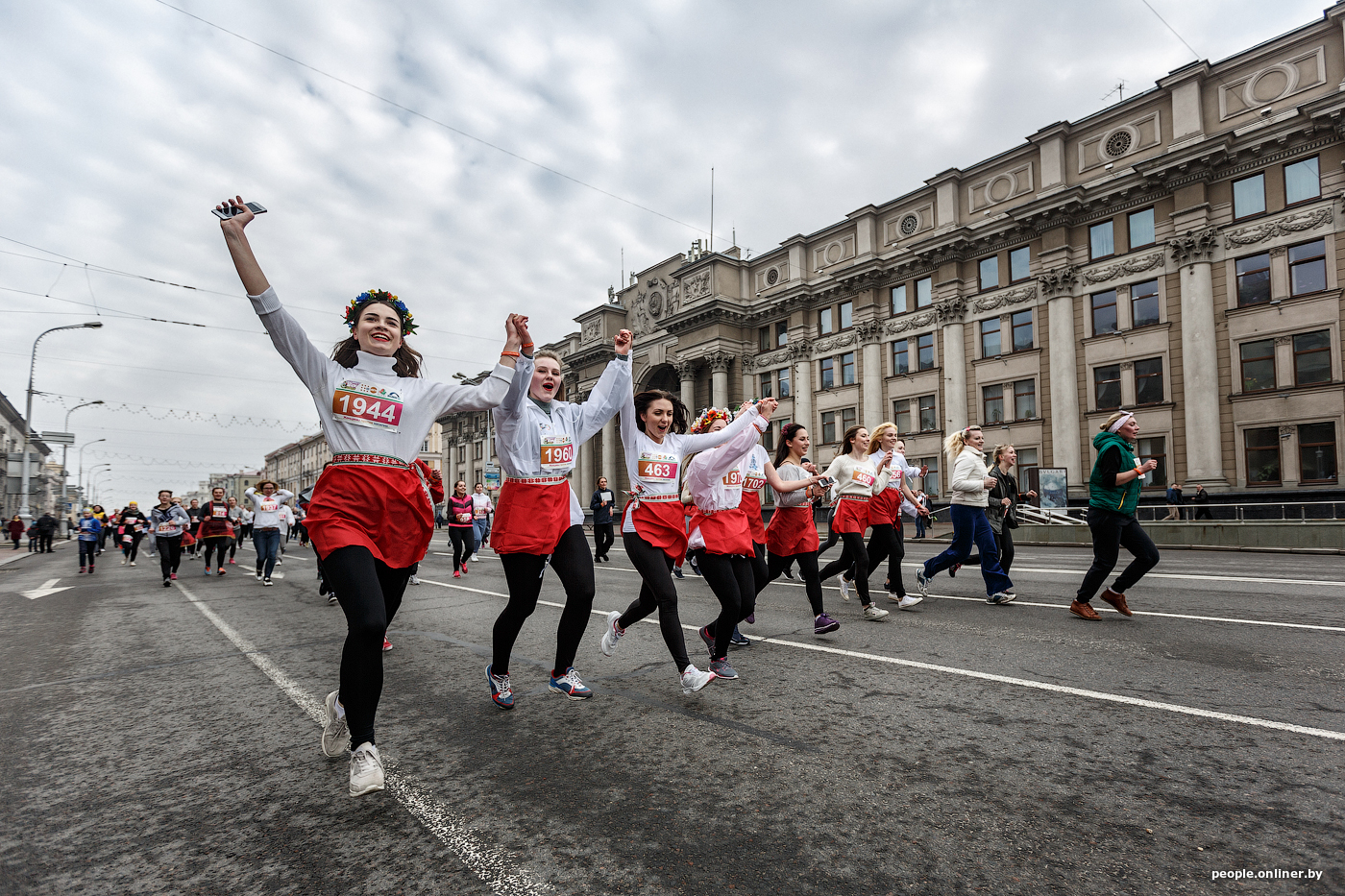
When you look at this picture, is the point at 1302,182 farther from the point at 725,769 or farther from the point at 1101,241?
the point at 725,769

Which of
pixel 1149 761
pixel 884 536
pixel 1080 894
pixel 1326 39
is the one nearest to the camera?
pixel 1080 894

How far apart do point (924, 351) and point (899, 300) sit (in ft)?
10.8

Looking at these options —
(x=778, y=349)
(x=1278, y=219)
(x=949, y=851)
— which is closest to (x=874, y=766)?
(x=949, y=851)

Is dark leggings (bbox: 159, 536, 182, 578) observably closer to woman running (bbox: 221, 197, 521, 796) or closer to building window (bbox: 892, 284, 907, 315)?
woman running (bbox: 221, 197, 521, 796)

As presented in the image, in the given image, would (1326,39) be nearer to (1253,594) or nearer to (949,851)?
(1253,594)

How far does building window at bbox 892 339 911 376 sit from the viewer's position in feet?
117

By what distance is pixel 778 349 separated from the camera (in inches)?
1681

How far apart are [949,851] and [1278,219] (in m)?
30.9

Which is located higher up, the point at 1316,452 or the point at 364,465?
the point at 1316,452

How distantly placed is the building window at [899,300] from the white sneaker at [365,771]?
36.4 meters

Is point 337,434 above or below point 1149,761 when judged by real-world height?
above

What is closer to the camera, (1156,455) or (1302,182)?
A: (1302,182)

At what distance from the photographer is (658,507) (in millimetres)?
4746

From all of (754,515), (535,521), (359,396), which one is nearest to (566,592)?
(535,521)
